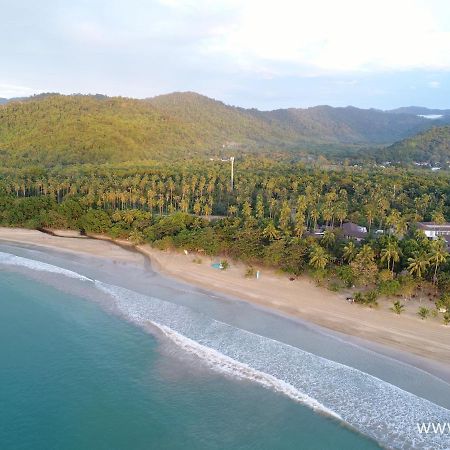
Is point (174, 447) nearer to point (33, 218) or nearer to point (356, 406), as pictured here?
point (356, 406)

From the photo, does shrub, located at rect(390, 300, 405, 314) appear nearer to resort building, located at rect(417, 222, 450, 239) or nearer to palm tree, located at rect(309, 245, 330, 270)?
palm tree, located at rect(309, 245, 330, 270)

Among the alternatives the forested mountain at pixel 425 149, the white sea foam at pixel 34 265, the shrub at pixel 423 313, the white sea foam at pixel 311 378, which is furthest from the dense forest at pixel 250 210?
the forested mountain at pixel 425 149

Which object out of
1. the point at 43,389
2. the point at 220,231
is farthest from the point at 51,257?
the point at 43,389

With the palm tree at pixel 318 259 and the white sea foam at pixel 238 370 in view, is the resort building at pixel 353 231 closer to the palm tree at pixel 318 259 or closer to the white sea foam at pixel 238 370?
the palm tree at pixel 318 259

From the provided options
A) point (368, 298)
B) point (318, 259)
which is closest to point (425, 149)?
point (318, 259)

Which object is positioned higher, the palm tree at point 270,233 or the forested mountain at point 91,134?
the forested mountain at point 91,134

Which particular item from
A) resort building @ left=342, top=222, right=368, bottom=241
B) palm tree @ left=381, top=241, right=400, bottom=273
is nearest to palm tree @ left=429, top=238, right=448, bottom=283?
palm tree @ left=381, top=241, right=400, bottom=273
